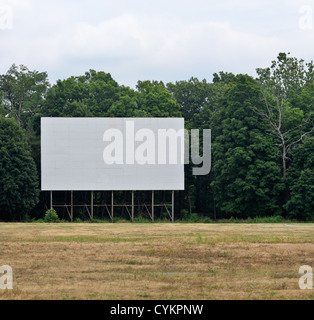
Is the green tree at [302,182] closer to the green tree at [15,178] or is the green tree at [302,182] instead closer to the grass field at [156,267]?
the green tree at [15,178]

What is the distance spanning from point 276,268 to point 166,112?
1973 inches

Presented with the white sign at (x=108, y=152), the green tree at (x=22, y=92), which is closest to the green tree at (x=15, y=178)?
the white sign at (x=108, y=152)

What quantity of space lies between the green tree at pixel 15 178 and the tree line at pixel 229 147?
83 mm

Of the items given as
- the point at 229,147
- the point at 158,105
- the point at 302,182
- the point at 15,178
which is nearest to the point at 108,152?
the point at 15,178

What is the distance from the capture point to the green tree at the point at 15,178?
56.9 metres

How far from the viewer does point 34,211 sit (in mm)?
63031

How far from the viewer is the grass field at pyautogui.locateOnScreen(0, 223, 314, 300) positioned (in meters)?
16.1

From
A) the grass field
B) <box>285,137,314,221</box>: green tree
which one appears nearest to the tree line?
<box>285,137,314,221</box>: green tree

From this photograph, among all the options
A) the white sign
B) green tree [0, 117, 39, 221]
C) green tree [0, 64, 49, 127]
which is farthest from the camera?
green tree [0, 64, 49, 127]

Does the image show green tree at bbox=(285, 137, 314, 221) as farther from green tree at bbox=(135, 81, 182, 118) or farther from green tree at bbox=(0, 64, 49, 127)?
green tree at bbox=(0, 64, 49, 127)

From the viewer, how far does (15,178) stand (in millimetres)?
57500

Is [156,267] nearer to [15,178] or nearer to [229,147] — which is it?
[15,178]

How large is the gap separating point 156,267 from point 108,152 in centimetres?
3678

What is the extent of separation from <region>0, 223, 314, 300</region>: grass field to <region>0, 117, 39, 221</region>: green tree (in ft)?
87.1
